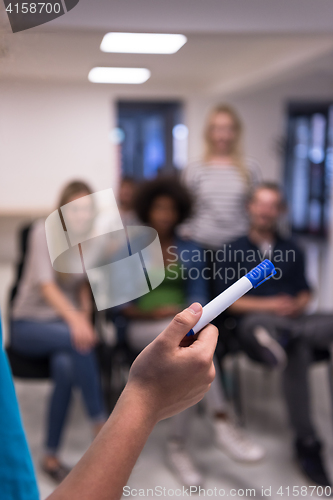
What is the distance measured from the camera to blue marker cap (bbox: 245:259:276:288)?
0.41 metres

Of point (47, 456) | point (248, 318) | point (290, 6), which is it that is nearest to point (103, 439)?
point (248, 318)

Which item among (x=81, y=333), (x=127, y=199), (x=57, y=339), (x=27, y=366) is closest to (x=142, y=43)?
(x=127, y=199)

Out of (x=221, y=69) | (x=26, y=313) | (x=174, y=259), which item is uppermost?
(x=221, y=69)

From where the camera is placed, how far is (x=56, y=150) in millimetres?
662

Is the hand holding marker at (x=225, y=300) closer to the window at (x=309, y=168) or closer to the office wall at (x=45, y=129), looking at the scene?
the office wall at (x=45, y=129)

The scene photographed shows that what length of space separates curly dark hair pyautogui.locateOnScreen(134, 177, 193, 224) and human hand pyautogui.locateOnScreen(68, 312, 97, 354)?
0.29 m

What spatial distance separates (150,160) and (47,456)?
880 mm

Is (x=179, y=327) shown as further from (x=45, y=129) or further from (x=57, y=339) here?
(x=57, y=339)

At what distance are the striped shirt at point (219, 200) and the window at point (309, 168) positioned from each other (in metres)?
0.60

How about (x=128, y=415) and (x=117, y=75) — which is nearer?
(x=128, y=415)

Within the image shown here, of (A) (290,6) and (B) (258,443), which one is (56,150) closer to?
(A) (290,6)

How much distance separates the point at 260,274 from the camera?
1.37 ft

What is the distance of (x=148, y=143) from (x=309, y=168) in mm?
1245

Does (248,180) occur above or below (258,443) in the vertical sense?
above
